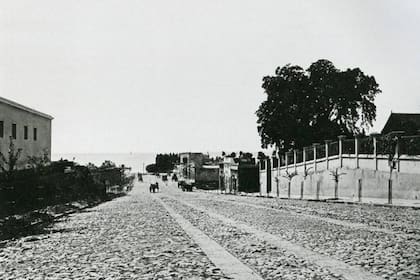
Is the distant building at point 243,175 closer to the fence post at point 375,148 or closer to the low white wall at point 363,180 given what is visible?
the low white wall at point 363,180

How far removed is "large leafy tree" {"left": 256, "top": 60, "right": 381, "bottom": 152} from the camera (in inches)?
2245

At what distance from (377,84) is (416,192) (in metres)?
31.5

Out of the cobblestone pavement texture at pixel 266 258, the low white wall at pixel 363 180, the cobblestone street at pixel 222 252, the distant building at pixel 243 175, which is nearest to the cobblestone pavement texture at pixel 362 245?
the cobblestone street at pixel 222 252

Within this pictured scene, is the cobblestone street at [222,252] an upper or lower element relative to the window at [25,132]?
lower

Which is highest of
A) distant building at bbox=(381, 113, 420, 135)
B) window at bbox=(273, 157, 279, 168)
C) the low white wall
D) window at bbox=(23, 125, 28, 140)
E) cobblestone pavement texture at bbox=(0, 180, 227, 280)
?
distant building at bbox=(381, 113, 420, 135)

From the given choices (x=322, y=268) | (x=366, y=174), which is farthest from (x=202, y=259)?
(x=366, y=174)

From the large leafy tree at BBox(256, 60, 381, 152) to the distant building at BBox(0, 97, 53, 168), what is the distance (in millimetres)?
23346

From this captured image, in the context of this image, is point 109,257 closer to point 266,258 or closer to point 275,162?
point 266,258

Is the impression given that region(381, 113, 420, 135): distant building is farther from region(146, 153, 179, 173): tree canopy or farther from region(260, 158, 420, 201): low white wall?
region(146, 153, 179, 173): tree canopy

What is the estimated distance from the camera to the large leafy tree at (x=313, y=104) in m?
57.0

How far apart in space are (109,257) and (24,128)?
149ft

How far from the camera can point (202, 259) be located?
9742 millimetres

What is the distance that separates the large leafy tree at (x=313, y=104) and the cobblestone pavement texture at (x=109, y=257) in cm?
4328

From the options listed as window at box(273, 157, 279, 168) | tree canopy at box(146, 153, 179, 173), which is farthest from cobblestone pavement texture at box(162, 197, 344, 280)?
tree canopy at box(146, 153, 179, 173)
